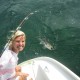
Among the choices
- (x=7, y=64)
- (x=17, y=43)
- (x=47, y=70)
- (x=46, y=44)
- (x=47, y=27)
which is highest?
(x=17, y=43)

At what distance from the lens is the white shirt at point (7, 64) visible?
215 inches

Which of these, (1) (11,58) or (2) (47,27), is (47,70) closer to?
(1) (11,58)

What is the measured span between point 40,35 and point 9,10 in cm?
323

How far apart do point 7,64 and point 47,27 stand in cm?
605

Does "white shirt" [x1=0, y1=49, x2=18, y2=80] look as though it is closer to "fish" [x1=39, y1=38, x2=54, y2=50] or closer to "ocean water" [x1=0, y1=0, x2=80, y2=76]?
"ocean water" [x1=0, y1=0, x2=80, y2=76]

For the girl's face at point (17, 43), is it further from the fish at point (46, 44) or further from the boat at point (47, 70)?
the fish at point (46, 44)

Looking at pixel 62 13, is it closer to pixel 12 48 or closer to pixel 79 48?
pixel 79 48

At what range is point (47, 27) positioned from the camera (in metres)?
11.4

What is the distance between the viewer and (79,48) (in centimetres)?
999

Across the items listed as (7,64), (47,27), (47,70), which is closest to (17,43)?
(7,64)

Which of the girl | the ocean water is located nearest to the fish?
the ocean water

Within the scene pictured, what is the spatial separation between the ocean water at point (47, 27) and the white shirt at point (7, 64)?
3451mm

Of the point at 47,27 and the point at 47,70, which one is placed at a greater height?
the point at 47,70

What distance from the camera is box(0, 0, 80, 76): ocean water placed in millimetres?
9891
